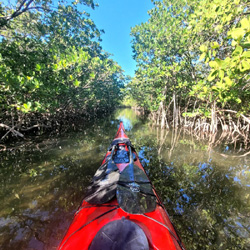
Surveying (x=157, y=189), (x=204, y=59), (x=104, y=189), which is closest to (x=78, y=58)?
(x=104, y=189)

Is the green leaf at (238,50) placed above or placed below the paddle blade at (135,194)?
above

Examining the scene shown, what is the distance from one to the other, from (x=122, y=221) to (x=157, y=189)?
195 cm

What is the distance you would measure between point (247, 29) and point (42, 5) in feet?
20.4

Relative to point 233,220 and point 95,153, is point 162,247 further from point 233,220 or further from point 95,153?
point 95,153

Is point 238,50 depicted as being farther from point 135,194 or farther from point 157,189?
point 157,189

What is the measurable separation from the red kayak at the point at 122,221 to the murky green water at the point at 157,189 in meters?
0.78

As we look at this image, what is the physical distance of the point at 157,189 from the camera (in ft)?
9.77

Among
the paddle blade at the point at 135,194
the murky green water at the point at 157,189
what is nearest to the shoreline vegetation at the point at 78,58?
the murky green water at the point at 157,189

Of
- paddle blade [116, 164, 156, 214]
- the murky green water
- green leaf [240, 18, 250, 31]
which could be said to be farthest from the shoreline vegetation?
paddle blade [116, 164, 156, 214]

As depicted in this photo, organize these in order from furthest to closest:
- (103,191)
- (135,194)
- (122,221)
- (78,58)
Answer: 1. (78,58)
2. (103,191)
3. (135,194)
4. (122,221)

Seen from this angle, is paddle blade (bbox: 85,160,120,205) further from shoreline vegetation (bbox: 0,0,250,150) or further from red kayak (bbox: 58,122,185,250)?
shoreline vegetation (bbox: 0,0,250,150)

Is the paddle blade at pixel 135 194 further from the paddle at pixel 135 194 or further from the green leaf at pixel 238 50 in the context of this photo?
the green leaf at pixel 238 50

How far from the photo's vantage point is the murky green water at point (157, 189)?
1.90 meters

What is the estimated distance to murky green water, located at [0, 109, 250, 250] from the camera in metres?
1.90
